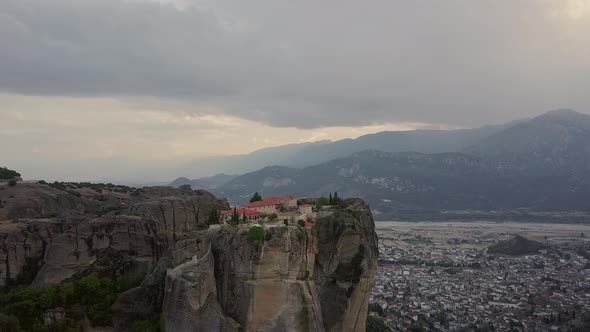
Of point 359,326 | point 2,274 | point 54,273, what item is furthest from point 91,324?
point 359,326

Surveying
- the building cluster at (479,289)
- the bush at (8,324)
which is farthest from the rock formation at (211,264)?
the building cluster at (479,289)

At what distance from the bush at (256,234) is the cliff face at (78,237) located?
373 inches

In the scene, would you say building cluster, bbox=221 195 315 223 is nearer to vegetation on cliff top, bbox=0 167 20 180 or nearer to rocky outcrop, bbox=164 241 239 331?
rocky outcrop, bbox=164 241 239 331

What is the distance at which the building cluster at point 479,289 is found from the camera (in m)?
87.1

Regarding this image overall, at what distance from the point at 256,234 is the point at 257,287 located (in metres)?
3.43

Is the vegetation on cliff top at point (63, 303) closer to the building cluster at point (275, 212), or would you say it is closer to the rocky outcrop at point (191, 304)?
the rocky outcrop at point (191, 304)

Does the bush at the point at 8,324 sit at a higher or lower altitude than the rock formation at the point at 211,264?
lower

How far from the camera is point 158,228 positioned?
4909 cm

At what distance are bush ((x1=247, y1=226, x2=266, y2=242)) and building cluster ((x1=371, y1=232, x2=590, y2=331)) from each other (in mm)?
47799

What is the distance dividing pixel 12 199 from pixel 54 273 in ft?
46.1

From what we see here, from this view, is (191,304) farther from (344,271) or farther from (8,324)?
(8,324)

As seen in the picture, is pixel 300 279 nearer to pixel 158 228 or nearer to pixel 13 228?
pixel 158 228

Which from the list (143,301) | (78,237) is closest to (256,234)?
(143,301)

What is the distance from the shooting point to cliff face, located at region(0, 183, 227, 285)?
139 feet
